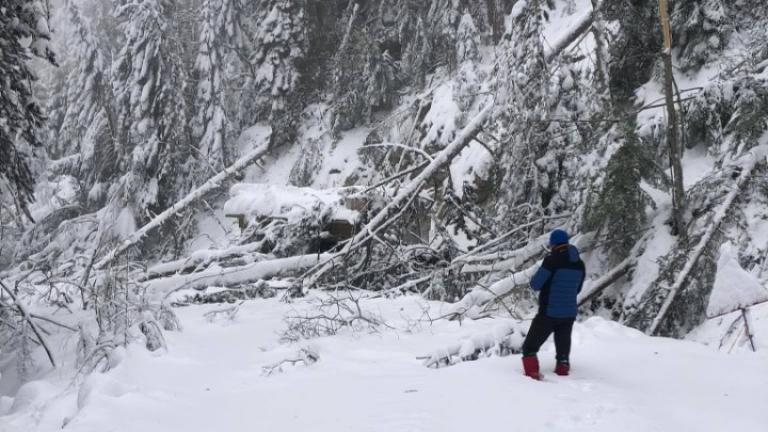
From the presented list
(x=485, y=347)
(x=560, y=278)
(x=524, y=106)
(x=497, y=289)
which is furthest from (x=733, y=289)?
(x=524, y=106)

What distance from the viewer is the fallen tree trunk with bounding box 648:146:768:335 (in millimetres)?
5805

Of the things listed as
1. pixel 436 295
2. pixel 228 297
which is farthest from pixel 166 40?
pixel 436 295

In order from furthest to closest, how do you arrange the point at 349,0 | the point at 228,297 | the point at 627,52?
1. the point at 349,0
2. the point at 228,297
3. the point at 627,52

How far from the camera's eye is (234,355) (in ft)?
19.1

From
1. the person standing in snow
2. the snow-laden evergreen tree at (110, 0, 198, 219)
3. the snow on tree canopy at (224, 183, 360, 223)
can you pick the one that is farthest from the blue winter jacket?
the snow-laden evergreen tree at (110, 0, 198, 219)

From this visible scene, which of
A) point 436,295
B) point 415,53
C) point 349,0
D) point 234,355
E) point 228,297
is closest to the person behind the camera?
point 234,355

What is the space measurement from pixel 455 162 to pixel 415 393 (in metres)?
7.45

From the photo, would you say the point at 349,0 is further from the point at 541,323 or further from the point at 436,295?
the point at 541,323

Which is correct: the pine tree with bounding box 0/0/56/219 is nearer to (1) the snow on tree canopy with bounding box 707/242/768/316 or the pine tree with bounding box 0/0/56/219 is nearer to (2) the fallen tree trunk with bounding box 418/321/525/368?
(2) the fallen tree trunk with bounding box 418/321/525/368

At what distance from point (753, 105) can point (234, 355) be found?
5.63 m

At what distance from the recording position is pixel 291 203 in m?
9.82

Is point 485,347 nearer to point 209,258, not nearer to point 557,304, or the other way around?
point 557,304

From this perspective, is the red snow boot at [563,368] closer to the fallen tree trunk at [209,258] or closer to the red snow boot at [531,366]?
the red snow boot at [531,366]

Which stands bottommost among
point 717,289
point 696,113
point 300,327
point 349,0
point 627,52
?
point 300,327
